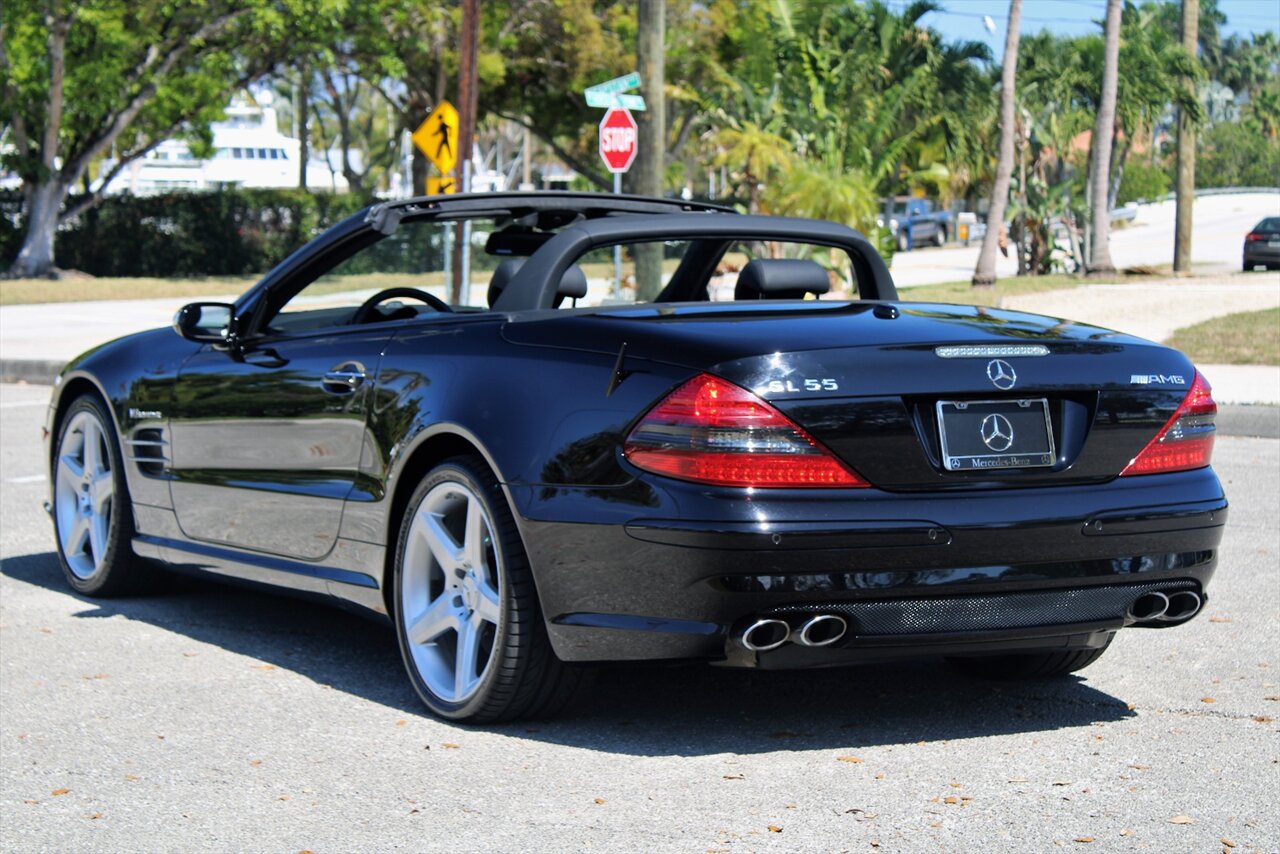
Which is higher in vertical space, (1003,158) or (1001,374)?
(1003,158)

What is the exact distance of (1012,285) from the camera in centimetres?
3150

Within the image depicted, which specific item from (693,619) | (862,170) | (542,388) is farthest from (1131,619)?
(862,170)

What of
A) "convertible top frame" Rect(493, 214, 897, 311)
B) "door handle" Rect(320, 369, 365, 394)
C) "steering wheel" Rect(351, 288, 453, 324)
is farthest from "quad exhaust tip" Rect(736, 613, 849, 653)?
"steering wheel" Rect(351, 288, 453, 324)

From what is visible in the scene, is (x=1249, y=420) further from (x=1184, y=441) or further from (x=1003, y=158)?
(x=1003, y=158)

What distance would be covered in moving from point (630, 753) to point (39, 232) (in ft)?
115

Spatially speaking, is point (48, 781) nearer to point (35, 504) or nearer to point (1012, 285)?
point (35, 504)

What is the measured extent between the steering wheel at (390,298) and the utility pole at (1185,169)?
31.6 metres

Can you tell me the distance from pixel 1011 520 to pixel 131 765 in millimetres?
2237

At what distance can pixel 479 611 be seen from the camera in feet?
15.8

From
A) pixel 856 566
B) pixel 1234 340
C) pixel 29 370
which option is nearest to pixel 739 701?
pixel 856 566

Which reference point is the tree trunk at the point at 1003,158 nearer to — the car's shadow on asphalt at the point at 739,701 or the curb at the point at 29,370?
the curb at the point at 29,370

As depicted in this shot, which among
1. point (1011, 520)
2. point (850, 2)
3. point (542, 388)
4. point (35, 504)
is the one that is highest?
point (850, 2)

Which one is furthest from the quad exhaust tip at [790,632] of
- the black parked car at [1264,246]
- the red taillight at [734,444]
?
the black parked car at [1264,246]

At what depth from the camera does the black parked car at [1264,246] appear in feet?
138
